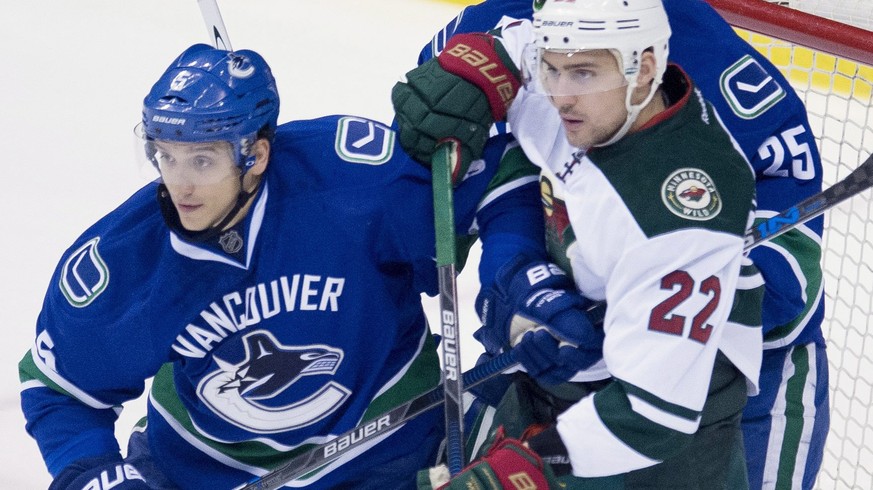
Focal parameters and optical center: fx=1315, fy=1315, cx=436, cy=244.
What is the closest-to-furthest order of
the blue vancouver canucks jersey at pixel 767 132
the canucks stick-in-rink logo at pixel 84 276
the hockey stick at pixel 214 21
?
the canucks stick-in-rink logo at pixel 84 276 < the blue vancouver canucks jersey at pixel 767 132 < the hockey stick at pixel 214 21

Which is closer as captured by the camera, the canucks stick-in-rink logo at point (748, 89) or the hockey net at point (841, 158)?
the canucks stick-in-rink logo at point (748, 89)

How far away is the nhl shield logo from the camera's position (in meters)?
1.76

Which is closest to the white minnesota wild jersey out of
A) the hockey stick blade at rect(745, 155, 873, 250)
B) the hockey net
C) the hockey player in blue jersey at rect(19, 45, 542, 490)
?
the hockey stick blade at rect(745, 155, 873, 250)

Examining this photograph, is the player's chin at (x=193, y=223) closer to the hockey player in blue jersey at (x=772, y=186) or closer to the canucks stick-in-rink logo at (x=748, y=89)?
the hockey player in blue jersey at (x=772, y=186)

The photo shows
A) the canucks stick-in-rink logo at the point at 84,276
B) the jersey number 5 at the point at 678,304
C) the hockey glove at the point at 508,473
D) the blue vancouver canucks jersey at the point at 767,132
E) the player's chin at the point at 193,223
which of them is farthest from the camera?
the blue vancouver canucks jersey at the point at 767,132

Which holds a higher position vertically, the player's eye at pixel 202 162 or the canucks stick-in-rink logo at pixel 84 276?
the player's eye at pixel 202 162

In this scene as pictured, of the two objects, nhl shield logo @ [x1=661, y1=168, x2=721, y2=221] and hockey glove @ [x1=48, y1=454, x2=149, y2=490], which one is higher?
nhl shield logo @ [x1=661, y1=168, x2=721, y2=221]

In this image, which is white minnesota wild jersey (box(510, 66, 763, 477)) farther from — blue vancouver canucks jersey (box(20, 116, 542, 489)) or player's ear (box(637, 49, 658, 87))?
blue vancouver canucks jersey (box(20, 116, 542, 489))

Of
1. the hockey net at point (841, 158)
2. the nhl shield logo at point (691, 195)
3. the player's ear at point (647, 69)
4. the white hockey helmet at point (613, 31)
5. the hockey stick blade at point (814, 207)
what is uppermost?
the white hockey helmet at point (613, 31)

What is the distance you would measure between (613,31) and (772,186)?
1.71ft

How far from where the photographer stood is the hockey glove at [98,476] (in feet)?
6.85

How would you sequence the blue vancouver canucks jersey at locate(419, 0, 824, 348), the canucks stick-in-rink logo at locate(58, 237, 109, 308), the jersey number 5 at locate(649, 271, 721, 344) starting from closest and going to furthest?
the jersey number 5 at locate(649, 271, 721, 344) < the canucks stick-in-rink logo at locate(58, 237, 109, 308) < the blue vancouver canucks jersey at locate(419, 0, 824, 348)

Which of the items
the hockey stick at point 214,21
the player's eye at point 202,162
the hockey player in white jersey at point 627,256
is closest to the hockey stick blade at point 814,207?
the hockey player in white jersey at point 627,256

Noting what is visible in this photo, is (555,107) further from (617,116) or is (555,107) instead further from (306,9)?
(306,9)
